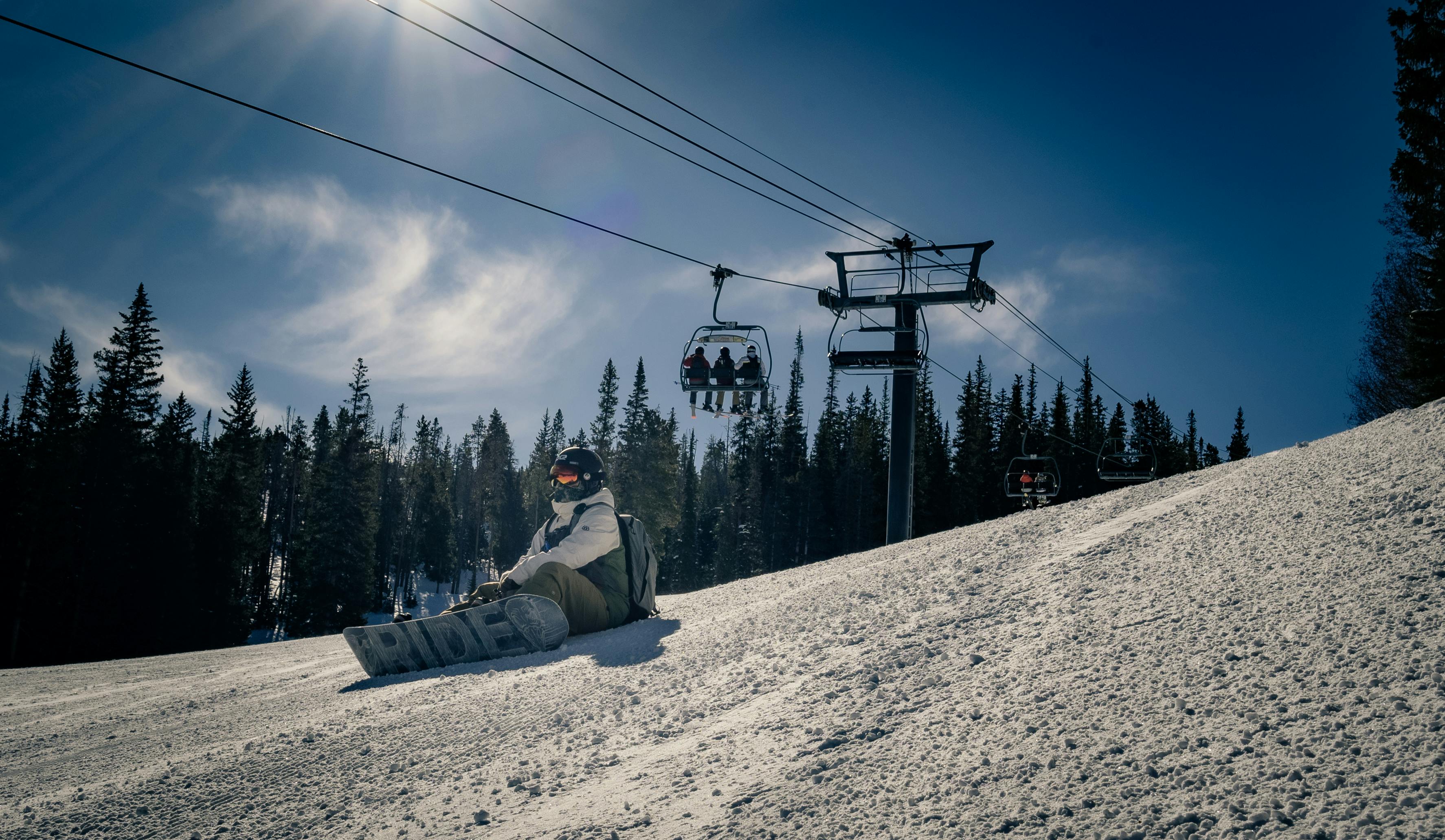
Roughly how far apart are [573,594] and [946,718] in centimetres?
412

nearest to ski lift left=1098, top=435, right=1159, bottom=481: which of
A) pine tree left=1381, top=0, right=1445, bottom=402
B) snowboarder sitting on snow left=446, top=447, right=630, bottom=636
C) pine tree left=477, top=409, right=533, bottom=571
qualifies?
pine tree left=1381, top=0, right=1445, bottom=402

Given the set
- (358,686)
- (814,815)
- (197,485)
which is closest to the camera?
(814,815)

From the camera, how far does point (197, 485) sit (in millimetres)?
54094

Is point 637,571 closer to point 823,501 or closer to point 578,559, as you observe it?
point 578,559

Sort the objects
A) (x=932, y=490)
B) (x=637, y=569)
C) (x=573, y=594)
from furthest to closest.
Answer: (x=932, y=490) < (x=637, y=569) < (x=573, y=594)

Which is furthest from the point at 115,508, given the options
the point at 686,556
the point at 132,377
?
the point at 686,556

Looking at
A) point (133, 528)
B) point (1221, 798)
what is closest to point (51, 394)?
point (133, 528)

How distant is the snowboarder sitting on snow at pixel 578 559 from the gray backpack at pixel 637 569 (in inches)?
1.8

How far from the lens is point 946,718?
3.05 m

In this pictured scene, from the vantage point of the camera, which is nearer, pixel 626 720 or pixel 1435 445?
pixel 626 720

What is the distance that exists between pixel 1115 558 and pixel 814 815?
3.21 metres

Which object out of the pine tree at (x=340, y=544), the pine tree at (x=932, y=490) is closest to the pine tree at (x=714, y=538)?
the pine tree at (x=932, y=490)

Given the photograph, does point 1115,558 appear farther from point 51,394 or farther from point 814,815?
point 51,394

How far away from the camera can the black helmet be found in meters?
6.65
